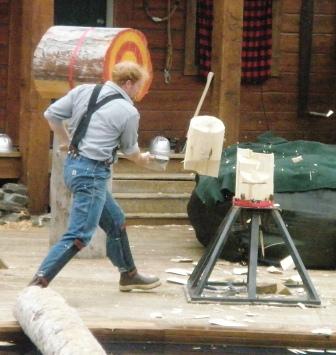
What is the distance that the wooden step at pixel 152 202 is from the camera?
13.0 m

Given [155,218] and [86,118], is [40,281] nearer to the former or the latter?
[86,118]

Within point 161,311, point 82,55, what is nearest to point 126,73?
point 82,55

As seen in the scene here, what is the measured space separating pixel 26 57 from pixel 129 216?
78.9 inches

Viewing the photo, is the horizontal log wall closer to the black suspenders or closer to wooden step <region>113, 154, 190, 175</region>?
wooden step <region>113, 154, 190, 175</region>

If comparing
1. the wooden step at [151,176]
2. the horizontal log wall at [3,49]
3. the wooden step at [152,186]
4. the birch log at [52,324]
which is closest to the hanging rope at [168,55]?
the horizontal log wall at [3,49]

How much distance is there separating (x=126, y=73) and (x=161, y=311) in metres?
1.61

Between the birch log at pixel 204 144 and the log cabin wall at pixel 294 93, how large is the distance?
659cm

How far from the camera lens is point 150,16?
15.3 m

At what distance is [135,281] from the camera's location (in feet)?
30.0

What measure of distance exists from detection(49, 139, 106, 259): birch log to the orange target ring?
3.01 ft

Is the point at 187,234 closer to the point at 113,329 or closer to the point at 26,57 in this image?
the point at 26,57

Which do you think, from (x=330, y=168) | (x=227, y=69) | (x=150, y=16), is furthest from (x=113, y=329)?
(x=150, y=16)

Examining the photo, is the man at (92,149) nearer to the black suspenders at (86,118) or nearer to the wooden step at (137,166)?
the black suspenders at (86,118)

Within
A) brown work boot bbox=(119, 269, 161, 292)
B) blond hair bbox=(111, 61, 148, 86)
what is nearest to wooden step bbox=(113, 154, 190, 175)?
brown work boot bbox=(119, 269, 161, 292)
